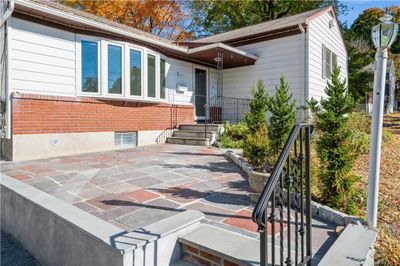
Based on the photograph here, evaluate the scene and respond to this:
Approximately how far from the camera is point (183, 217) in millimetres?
2588

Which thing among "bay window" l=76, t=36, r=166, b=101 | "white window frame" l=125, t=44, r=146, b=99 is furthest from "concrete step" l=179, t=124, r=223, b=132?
"white window frame" l=125, t=44, r=146, b=99

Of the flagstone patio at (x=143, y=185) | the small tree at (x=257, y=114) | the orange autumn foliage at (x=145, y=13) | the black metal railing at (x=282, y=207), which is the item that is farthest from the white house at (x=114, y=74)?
the orange autumn foliage at (x=145, y=13)

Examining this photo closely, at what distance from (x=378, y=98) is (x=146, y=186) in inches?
122

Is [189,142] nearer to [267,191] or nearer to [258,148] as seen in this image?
[258,148]

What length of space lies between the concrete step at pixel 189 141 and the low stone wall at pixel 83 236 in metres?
5.55

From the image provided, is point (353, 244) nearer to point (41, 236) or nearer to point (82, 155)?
point (41, 236)

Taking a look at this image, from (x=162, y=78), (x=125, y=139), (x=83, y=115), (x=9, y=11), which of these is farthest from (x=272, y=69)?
(x=9, y=11)

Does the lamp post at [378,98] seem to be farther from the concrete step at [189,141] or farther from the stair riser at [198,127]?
the stair riser at [198,127]

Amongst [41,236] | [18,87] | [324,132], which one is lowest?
[41,236]

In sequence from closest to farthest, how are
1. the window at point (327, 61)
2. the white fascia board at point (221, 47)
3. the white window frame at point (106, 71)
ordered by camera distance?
the white window frame at point (106, 71)
the white fascia board at point (221, 47)
the window at point (327, 61)

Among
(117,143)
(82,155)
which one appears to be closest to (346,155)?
(82,155)

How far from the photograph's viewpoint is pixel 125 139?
27.9ft

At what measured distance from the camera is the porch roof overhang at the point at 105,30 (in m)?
6.18

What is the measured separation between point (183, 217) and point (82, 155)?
5.13m
